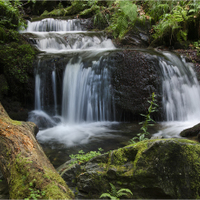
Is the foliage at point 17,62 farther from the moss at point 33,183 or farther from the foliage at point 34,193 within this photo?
the foliage at point 34,193

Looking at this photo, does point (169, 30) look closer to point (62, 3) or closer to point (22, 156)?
point (22, 156)

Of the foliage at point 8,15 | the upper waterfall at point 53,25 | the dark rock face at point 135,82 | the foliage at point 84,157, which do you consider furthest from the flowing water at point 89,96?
the upper waterfall at point 53,25

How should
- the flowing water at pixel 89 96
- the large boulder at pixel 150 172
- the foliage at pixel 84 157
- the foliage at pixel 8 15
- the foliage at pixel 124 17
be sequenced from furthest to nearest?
the foliage at pixel 124 17 < the foliage at pixel 8 15 < the flowing water at pixel 89 96 < the foliage at pixel 84 157 < the large boulder at pixel 150 172

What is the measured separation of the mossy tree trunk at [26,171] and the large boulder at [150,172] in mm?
320

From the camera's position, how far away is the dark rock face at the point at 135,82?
662cm

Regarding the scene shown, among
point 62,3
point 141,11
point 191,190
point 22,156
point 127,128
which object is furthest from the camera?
point 62,3

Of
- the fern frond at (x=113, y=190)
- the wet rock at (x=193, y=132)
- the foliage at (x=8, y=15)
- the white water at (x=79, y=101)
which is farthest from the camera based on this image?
the foliage at (x=8, y=15)

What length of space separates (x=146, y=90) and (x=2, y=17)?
27.3 ft

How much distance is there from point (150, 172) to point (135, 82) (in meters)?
5.13

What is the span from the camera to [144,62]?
22.7 ft

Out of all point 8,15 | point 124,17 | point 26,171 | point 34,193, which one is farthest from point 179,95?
point 8,15

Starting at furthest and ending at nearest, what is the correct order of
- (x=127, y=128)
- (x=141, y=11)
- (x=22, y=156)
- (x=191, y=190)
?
(x=141, y=11)
(x=127, y=128)
(x=22, y=156)
(x=191, y=190)

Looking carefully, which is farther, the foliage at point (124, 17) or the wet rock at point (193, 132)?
the foliage at point (124, 17)

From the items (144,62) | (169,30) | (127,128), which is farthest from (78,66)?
(169,30)
